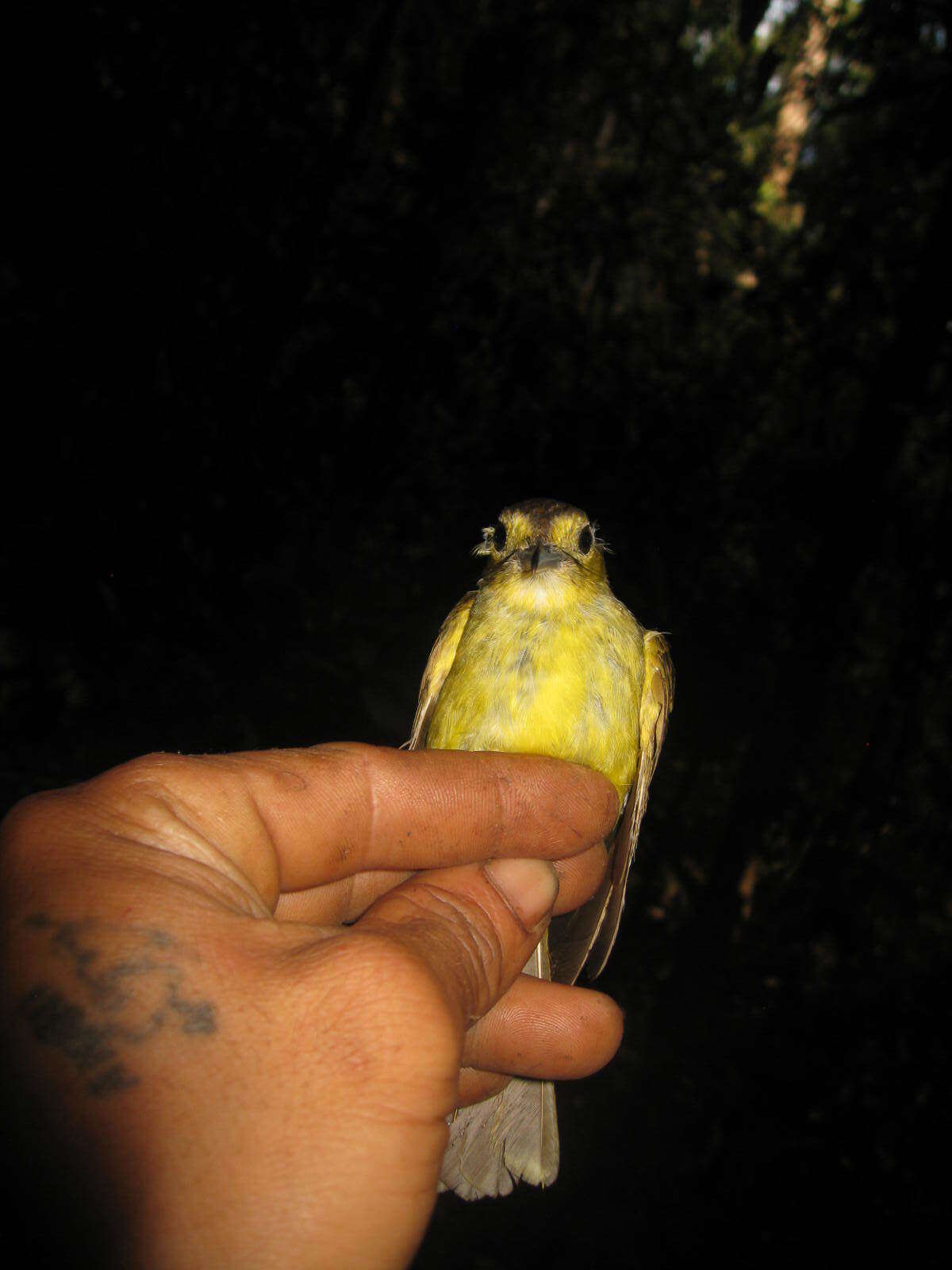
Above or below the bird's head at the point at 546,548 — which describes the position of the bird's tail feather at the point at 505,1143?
below

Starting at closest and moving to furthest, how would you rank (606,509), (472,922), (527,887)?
(472,922), (527,887), (606,509)

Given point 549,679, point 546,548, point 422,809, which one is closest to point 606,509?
point 546,548

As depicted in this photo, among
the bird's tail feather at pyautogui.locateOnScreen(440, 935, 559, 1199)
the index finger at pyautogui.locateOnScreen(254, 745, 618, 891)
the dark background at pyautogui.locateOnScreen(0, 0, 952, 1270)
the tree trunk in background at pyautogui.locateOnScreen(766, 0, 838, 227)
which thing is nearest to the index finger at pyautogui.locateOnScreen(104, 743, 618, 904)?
the index finger at pyautogui.locateOnScreen(254, 745, 618, 891)

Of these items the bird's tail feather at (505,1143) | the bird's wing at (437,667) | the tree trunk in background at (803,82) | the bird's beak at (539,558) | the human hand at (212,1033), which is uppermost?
the tree trunk in background at (803,82)

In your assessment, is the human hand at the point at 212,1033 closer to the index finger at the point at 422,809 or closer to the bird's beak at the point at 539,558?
the index finger at the point at 422,809

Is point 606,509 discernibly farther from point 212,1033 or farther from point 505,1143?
point 212,1033

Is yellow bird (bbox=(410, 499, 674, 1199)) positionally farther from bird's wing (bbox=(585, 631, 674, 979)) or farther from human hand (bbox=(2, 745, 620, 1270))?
human hand (bbox=(2, 745, 620, 1270))

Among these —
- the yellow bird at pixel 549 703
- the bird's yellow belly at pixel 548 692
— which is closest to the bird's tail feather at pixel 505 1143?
the yellow bird at pixel 549 703

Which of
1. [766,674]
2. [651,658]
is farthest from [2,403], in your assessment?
[766,674]
